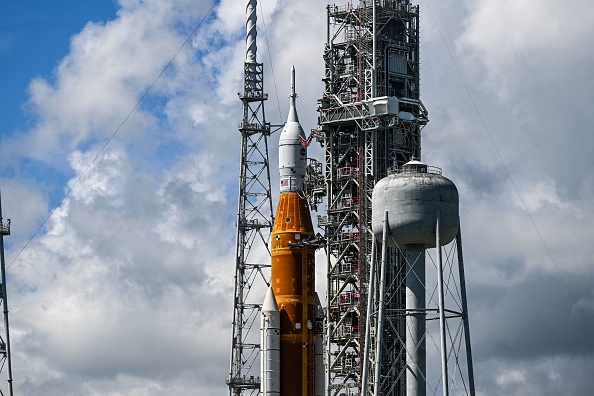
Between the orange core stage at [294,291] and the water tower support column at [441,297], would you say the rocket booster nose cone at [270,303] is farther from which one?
the water tower support column at [441,297]

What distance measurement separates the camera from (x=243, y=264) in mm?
142625

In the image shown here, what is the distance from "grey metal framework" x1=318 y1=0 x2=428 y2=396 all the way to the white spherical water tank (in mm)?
21674

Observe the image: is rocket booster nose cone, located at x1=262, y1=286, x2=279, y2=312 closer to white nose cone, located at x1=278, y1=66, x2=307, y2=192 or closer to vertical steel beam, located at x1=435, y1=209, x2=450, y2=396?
white nose cone, located at x1=278, y1=66, x2=307, y2=192

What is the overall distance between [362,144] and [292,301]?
545 inches

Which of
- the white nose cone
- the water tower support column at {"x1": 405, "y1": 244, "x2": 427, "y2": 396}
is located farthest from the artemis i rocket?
the water tower support column at {"x1": 405, "y1": 244, "x2": 427, "y2": 396}

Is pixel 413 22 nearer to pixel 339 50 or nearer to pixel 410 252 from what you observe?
pixel 339 50

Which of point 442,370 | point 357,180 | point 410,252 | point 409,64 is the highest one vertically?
point 409,64

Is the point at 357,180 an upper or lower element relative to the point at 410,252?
upper

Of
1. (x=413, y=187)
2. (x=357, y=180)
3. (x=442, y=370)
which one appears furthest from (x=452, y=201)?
(x=357, y=180)

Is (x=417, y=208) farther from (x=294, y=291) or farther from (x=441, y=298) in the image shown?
(x=294, y=291)

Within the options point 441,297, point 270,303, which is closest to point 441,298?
point 441,297

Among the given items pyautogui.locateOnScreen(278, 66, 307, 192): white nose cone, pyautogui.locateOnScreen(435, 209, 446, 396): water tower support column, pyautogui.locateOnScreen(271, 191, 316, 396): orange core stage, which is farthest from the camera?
pyautogui.locateOnScreen(278, 66, 307, 192): white nose cone

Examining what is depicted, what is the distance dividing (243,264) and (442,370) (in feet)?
111

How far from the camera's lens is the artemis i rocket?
448 ft
